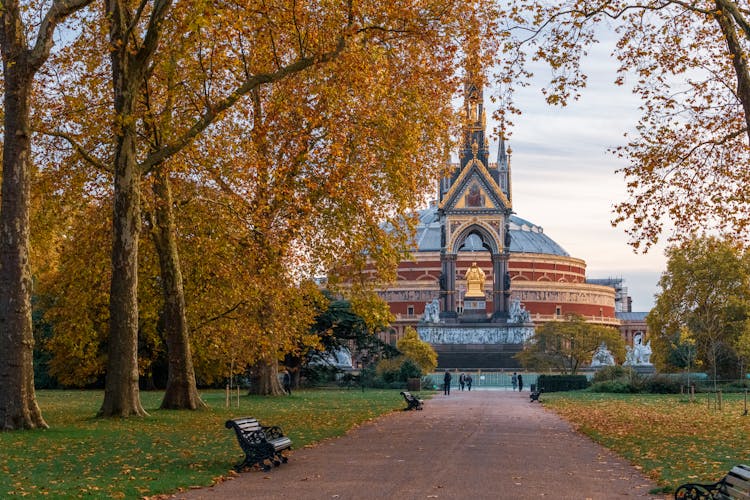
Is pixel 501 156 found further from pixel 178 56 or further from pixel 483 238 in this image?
pixel 178 56

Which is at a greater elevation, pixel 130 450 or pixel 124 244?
pixel 124 244

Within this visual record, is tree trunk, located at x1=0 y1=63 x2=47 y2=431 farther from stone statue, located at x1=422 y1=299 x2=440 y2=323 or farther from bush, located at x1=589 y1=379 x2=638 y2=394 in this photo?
stone statue, located at x1=422 y1=299 x2=440 y2=323

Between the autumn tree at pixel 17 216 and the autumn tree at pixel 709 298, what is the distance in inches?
1669

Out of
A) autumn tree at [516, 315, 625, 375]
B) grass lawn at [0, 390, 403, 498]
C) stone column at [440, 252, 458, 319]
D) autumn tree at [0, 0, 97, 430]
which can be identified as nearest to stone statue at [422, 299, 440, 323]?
stone column at [440, 252, 458, 319]

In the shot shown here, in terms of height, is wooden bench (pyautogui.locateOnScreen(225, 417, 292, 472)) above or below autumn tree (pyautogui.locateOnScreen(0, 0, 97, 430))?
below

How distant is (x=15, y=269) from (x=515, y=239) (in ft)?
345

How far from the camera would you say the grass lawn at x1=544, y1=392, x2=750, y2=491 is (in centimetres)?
1523

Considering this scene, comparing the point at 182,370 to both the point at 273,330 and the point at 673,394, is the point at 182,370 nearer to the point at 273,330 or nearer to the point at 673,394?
the point at 273,330

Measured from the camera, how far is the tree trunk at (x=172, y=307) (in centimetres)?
2775

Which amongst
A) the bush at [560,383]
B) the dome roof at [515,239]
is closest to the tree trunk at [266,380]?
the bush at [560,383]

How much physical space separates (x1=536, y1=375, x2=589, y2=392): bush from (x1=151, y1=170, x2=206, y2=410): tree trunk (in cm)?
2909

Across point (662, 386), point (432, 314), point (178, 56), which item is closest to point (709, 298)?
point (662, 386)

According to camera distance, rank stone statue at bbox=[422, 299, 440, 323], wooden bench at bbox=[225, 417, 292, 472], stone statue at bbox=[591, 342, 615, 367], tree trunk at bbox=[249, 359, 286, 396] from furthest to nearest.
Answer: stone statue at bbox=[422, 299, 440, 323] < stone statue at bbox=[591, 342, 615, 367] < tree trunk at bbox=[249, 359, 286, 396] < wooden bench at bbox=[225, 417, 292, 472]

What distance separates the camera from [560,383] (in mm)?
53719
